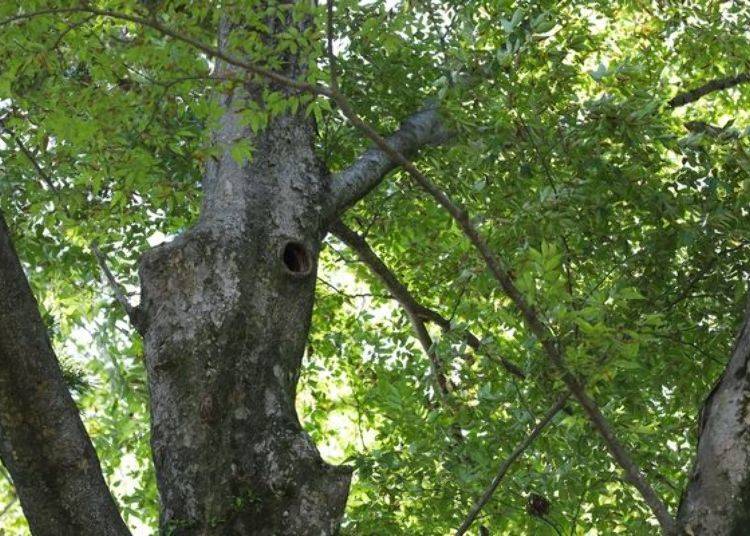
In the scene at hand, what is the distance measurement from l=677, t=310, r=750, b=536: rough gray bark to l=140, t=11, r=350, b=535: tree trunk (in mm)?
1359

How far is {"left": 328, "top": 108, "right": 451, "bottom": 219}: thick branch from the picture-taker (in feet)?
18.2

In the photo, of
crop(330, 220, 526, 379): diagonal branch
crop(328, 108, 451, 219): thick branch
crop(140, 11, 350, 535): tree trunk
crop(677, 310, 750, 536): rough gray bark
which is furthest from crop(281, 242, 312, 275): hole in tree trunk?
crop(330, 220, 526, 379): diagonal branch

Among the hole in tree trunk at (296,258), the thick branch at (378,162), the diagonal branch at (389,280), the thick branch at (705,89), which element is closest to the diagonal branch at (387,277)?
the diagonal branch at (389,280)

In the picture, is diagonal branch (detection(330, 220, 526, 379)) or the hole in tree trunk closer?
the hole in tree trunk

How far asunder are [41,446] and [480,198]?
430cm

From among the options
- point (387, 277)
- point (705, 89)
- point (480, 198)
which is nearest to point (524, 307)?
point (480, 198)

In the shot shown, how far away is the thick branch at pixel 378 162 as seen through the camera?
18.2 feet

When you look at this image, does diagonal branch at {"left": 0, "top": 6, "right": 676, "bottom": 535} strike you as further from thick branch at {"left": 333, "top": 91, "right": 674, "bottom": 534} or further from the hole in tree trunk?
the hole in tree trunk

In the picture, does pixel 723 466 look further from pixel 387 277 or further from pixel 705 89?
pixel 705 89

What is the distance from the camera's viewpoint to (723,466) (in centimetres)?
346

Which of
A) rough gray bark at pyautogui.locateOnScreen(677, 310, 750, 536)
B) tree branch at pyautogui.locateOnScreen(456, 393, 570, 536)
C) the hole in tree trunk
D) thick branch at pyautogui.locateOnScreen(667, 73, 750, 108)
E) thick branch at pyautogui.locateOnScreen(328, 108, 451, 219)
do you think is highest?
thick branch at pyautogui.locateOnScreen(667, 73, 750, 108)

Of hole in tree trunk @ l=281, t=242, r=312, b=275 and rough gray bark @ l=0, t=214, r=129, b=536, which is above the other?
hole in tree trunk @ l=281, t=242, r=312, b=275

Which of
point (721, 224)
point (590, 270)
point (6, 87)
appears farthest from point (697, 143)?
point (6, 87)

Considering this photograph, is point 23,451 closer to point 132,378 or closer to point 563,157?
point 563,157
